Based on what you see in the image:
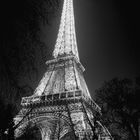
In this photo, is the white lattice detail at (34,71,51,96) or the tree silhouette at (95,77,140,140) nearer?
the tree silhouette at (95,77,140,140)

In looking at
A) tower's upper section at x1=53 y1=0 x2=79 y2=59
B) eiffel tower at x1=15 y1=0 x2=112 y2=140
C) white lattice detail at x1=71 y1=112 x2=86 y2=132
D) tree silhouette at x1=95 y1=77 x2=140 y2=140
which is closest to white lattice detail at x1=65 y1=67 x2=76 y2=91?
eiffel tower at x1=15 y1=0 x2=112 y2=140

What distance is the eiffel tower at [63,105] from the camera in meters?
24.7

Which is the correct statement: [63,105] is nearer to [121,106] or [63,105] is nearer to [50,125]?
[50,125]

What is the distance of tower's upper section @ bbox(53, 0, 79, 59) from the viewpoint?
36.9 metres

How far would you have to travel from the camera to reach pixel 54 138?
26859 mm

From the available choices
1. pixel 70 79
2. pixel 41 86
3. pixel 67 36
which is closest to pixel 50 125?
pixel 41 86

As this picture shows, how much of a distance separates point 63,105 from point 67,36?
48.0 ft

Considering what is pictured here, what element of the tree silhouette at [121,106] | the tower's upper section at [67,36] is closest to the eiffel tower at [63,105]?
the tower's upper section at [67,36]

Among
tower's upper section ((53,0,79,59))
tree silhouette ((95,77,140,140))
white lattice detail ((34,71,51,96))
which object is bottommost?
tree silhouette ((95,77,140,140))

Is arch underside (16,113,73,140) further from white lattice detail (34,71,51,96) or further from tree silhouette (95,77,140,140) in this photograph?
tree silhouette (95,77,140,140)

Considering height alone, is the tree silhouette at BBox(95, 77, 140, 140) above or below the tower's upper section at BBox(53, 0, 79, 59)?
below

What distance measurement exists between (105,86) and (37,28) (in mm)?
8877

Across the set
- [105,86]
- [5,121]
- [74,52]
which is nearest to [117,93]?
[105,86]

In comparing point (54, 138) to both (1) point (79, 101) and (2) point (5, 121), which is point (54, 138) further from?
(2) point (5, 121)
